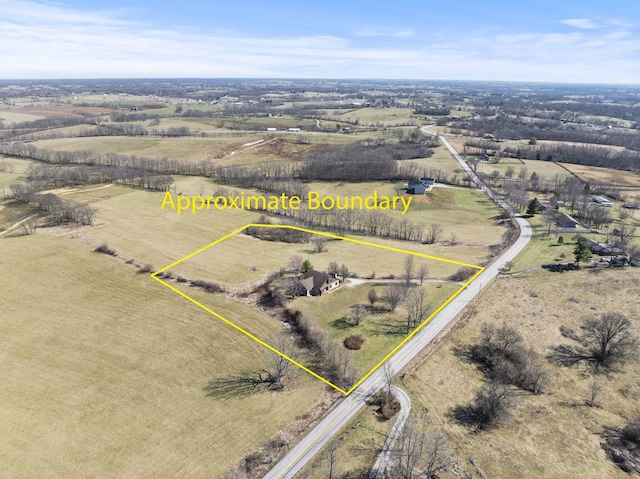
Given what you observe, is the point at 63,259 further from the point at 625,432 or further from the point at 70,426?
the point at 625,432

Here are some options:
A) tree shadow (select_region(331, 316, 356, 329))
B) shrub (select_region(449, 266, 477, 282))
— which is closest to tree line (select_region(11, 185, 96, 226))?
tree shadow (select_region(331, 316, 356, 329))

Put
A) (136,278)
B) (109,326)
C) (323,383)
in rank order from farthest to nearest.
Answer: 1. (136,278)
2. (109,326)
3. (323,383)

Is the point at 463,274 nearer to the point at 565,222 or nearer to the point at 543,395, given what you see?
the point at 543,395

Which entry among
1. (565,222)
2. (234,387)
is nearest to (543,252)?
(565,222)

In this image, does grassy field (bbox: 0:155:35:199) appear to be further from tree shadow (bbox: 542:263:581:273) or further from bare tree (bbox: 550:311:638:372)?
tree shadow (bbox: 542:263:581:273)

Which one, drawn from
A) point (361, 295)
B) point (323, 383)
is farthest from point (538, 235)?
point (323, 383)

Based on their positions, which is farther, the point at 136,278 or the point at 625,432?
the point at 136,278
